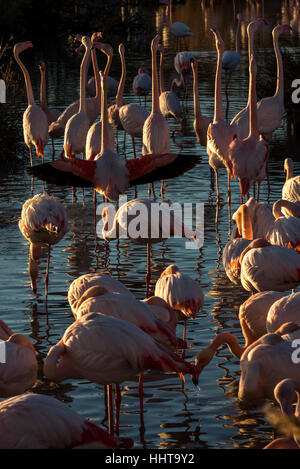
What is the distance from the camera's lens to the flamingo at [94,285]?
582cm

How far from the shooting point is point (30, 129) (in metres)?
11.4

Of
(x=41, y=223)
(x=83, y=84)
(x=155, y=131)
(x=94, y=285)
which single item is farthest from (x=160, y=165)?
(x=83, y=84)

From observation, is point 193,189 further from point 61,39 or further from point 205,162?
point 61,39

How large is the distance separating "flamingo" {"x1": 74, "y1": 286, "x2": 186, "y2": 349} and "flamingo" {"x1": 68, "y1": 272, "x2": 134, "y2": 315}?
1.36 ft

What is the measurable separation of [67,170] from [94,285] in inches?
114

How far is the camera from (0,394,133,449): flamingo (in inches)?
146

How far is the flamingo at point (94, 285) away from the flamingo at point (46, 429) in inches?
75.6

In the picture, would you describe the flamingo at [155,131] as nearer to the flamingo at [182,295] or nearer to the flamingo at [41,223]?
the flamingo at [41,223]

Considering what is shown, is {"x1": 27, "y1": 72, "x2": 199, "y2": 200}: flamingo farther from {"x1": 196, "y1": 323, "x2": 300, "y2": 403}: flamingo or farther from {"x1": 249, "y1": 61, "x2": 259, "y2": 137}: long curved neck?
{"x1": 196, "y1": 323, "x2": 300, "y2": 403}: flamingo

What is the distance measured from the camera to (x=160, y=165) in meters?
8.62

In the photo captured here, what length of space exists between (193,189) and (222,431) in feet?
21.6

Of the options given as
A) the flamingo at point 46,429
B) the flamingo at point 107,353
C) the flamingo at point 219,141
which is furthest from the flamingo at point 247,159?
the flamingo at point 46,429

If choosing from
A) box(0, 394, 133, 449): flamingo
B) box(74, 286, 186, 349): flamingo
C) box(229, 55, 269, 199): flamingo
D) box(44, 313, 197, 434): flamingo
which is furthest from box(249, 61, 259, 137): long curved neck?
box(0, 394, 133, 449): flamingo
